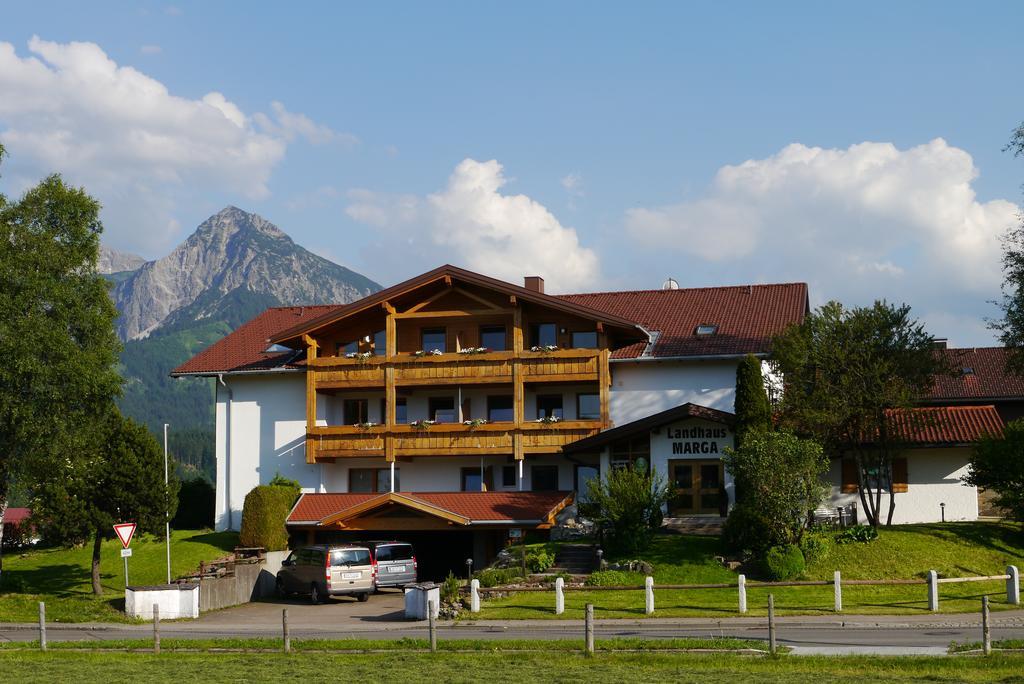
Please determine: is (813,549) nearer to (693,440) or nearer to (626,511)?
(626,511)

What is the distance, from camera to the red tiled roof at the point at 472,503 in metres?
43.2

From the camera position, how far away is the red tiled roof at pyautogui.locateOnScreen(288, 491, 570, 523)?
1700 inches

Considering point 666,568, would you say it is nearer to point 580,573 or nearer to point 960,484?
point 580,573

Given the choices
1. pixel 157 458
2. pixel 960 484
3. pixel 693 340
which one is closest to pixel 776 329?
pixel 693 340

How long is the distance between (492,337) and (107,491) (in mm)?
16464

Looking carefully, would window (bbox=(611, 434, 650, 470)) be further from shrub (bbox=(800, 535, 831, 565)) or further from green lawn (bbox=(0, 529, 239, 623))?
green lawn (bbox=(0, 529, 239, 623))

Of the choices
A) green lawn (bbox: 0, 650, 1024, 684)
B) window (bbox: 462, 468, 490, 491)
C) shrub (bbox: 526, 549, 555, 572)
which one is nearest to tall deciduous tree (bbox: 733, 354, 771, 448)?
shrub (bbox: 526, 549, 555, 572)

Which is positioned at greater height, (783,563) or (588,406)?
(588,406)

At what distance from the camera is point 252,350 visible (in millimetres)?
51469

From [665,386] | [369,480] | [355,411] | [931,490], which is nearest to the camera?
[931,490]

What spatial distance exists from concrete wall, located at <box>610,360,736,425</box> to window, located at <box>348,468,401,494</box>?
9.68 metres

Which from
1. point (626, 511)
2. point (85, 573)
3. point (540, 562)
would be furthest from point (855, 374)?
point (85, 573)

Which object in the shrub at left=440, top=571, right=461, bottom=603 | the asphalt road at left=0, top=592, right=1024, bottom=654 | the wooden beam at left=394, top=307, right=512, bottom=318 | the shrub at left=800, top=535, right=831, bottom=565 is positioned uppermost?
the wooden beam at left=394, top=307, right=512, bottom=318

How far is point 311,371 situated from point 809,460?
21416mm
